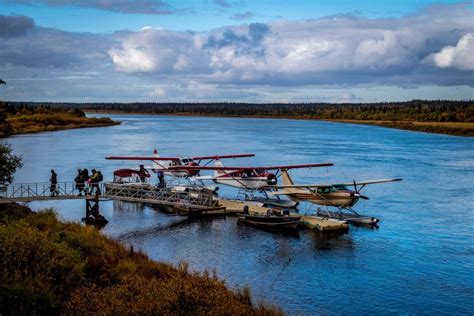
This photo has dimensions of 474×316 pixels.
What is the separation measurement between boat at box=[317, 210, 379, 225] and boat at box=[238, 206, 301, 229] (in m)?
3.21

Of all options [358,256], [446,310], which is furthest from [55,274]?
[358,256]

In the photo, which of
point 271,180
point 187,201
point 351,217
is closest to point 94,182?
point 187,201

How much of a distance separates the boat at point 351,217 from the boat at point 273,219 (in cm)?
321

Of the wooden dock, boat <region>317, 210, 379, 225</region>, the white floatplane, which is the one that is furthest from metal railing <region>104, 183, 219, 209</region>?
boat <region>317, 210, 379, 225</region>

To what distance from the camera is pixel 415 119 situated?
148500 millimetres

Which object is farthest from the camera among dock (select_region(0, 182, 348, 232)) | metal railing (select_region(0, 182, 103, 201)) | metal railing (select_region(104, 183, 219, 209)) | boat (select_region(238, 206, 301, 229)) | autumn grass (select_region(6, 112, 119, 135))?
autumn grass (select_region(6, 112, 119, 135))

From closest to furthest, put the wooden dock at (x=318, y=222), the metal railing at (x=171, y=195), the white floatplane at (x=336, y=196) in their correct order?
1. the wooden dock at (x=318, y=222)
2. the white floatplane at (x=336, y=196)
3. the metal railing at (x=171, y=195)

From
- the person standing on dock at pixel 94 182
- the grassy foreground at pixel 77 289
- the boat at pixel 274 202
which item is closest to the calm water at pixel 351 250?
the boat at pixel 274 202

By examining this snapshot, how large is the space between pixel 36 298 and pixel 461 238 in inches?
793

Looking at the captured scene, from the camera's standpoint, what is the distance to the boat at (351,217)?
27328mm

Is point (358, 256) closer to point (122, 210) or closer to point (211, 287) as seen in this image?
point (211, 287)

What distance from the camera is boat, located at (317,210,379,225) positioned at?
2733 cm

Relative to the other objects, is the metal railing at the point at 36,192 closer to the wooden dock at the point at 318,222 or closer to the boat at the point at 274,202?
the wooden dock at the point at 318,222

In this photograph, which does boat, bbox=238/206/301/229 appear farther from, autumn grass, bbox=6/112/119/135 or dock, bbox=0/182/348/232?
autumn grass, bbox=6/112/119/135
